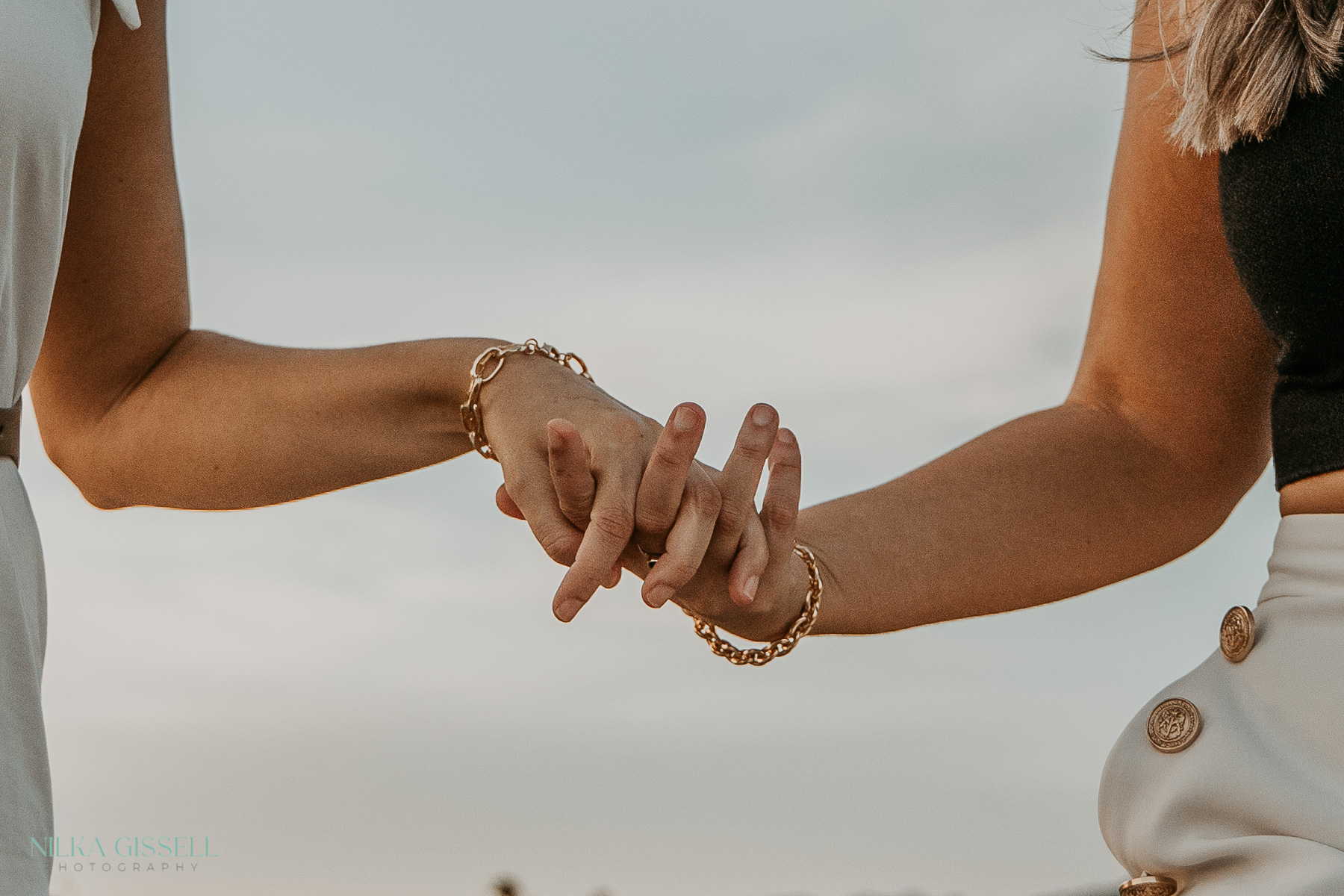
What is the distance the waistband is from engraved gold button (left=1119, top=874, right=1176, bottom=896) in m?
0.34

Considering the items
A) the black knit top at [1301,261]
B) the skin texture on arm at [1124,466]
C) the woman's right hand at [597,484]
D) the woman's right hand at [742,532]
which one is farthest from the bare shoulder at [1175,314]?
the woman's right hand at [597,484]

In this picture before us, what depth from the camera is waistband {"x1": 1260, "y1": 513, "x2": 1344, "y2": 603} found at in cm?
143

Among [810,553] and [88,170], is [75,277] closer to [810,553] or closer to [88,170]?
[88,170]

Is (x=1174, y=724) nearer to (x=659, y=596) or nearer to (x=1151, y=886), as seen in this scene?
(x=1151, y=886)

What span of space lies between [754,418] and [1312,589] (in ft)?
2.11

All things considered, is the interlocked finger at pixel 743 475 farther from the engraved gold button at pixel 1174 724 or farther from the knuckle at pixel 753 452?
the engraved gold button at pixel 1174 724

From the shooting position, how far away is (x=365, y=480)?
1887 millimetres

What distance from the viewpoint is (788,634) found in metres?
1.75

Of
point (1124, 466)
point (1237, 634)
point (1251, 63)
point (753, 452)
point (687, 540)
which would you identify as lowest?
point (1237, 634)

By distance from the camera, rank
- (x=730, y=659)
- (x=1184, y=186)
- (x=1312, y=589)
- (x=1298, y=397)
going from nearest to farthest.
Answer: (x=1312, y=589) < (x=1298, y=397) < (x=730, y=659) < (x=1184, y=186)

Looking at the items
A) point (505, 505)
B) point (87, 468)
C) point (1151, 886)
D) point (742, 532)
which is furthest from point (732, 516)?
point (87, 468)

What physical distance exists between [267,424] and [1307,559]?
133 centimetres

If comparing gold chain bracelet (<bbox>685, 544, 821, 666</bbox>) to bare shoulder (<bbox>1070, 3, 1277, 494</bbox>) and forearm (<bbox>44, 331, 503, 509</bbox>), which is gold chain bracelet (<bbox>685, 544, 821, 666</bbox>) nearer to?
forearm (<bbox>44, 331, 503, 509</bbox>)

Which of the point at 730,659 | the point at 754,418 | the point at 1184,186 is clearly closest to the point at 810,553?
the point at 730,659
